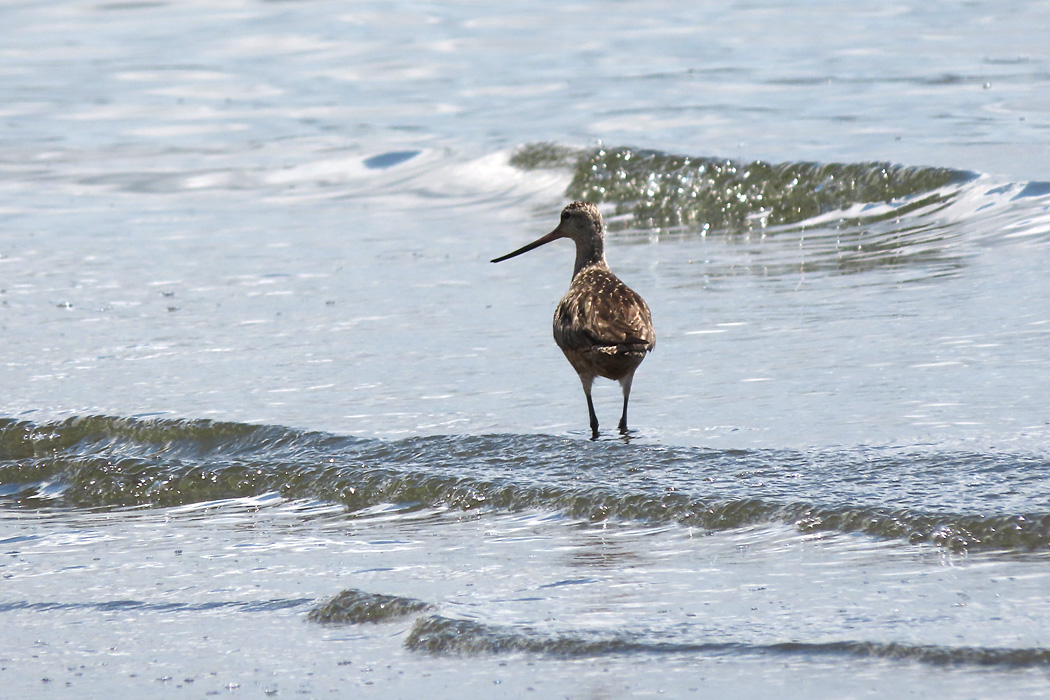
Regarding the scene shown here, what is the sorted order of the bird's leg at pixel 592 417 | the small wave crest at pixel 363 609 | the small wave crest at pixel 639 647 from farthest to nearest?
the bird's leg at pixel 592 417
the small wave crest at pixel 363 609
the small wave crest at pixel 639 647

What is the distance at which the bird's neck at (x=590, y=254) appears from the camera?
8617 millimetres

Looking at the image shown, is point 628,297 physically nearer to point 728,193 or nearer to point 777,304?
point 777,304

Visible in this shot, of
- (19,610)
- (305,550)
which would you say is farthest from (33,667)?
(305,550)

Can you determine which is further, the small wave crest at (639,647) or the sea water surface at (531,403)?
the sea water surface at (531,403)

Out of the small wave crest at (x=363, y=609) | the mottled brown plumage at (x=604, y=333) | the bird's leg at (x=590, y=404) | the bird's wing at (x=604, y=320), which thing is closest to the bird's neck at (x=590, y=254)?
the mottled brown plumage at (x=604, y=333)

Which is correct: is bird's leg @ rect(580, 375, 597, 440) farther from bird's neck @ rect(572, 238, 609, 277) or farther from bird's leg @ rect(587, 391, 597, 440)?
bird's neck @ rect(572, 238, 609, 277)

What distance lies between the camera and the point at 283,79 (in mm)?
21109

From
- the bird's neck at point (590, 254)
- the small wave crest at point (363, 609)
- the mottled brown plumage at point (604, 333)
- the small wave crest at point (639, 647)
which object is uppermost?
the bird's neck at point (590, 254)

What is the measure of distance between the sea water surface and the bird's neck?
48 cm

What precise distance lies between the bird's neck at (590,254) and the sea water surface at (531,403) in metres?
0.48

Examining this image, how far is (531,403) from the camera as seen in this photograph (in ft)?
23.9

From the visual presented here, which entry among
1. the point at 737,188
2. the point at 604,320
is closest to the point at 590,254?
the point at 604,320

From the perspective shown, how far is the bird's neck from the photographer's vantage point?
8.62 meters

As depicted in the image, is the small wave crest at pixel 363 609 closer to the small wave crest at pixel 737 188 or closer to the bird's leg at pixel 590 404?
the bird's leg at pixel 590 404
